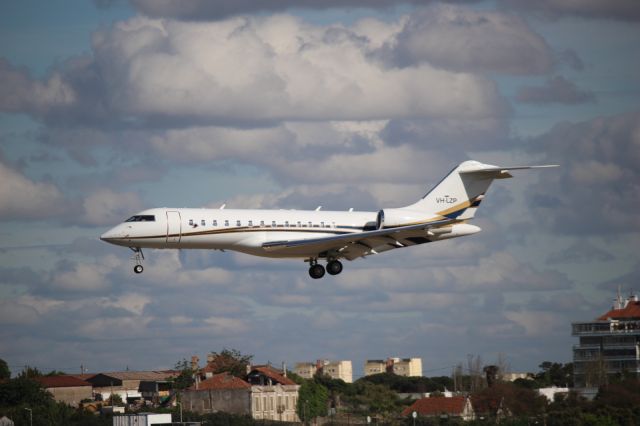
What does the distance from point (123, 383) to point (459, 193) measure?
2822 inches

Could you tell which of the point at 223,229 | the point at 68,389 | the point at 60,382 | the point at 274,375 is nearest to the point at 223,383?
the point at 274,375

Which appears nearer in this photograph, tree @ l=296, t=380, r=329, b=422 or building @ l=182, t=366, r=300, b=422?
building @ l=182, t=366, r=300, b=422

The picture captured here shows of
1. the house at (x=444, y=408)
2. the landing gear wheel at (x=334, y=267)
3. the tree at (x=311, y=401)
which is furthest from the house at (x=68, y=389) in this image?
the landing gear wheel at (x=334, y=267)

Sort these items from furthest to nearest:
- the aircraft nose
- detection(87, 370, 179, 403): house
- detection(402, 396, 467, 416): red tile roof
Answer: detection(87, 370, 179, 403): house < detection(402, 396, 467, 416): red tile roof < the aircraft nose

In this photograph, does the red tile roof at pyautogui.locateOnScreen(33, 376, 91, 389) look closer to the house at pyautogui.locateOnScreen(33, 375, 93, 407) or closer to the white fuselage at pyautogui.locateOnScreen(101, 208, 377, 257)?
the house at pyautogui.locateOnScreen(33, 375, 93, 407)

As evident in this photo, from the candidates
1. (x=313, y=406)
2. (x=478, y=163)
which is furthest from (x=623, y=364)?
(x=478, y=163)

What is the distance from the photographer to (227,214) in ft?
185

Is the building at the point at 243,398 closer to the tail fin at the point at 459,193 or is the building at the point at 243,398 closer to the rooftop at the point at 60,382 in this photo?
the rooftop at the point at 60,382

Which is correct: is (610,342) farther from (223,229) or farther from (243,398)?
(223,229)

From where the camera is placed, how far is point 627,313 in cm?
10638

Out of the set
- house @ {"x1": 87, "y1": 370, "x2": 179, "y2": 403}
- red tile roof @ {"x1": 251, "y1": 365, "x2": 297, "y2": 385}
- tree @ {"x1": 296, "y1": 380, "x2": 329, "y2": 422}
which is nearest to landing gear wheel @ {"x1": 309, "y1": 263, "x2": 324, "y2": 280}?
tree @ {"x1": 296, "y1": 380, "x2": 329, "y2": 422}

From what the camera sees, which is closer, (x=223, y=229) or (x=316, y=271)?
(x=223, y=229)

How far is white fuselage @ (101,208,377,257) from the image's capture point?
55.4 m

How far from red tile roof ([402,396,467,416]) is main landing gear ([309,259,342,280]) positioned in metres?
15.7
